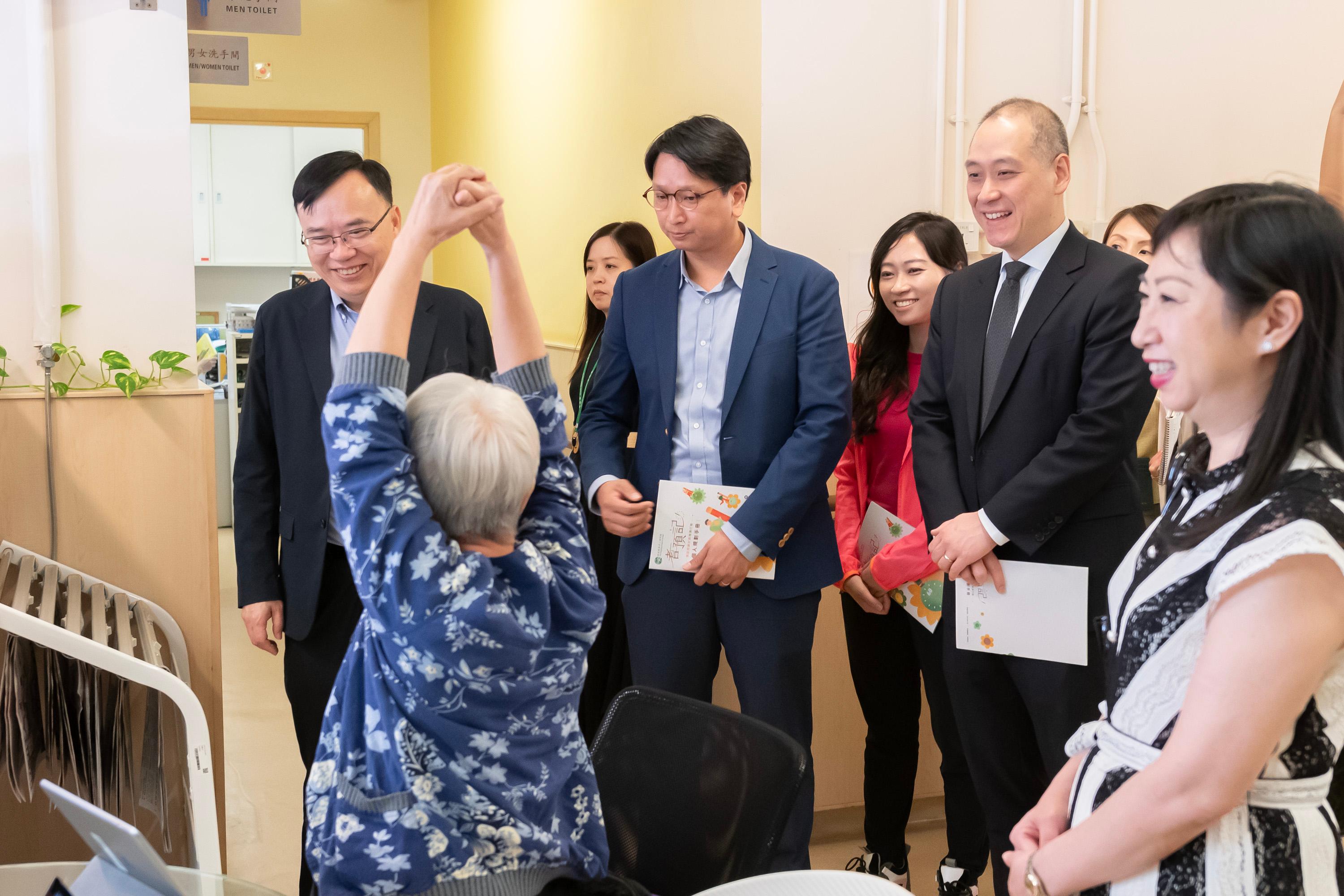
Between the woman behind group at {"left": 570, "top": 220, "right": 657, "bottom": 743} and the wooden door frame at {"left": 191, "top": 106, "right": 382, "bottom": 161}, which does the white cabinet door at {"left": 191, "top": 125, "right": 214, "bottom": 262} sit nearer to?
the wooden door frame at {"left": 191, "top": 106, "right": 382, "bottom": 161}

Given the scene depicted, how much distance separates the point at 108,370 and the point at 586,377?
4.13 ft

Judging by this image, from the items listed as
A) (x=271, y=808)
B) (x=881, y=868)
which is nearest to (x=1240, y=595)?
(x=881, y=868)

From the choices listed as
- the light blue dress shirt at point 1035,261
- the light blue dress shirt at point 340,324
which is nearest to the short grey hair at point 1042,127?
the light blue dress shirt at point 1035,261

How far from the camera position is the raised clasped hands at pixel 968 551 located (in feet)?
6.59

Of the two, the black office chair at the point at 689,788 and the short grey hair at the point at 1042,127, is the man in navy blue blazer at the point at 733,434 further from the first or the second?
the black office chair at the point at 689,788

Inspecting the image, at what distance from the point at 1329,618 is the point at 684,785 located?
88cm

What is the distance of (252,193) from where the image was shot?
9.14 meters

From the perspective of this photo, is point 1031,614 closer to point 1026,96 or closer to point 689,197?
point 689,197

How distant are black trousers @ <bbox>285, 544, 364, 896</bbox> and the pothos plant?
0.70 meters

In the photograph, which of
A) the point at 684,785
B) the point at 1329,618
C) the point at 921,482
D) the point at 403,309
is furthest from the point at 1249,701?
the point at 921,482

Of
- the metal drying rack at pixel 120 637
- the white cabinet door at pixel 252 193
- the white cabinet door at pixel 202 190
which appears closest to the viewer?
the metal drying rack at pixel 120 637

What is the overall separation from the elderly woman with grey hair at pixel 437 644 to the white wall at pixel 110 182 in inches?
61.9

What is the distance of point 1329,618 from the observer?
3.21 feet

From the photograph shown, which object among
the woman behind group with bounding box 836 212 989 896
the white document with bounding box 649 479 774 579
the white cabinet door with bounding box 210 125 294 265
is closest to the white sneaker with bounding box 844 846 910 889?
the woman behind group with bounding box 836 212 989 896
